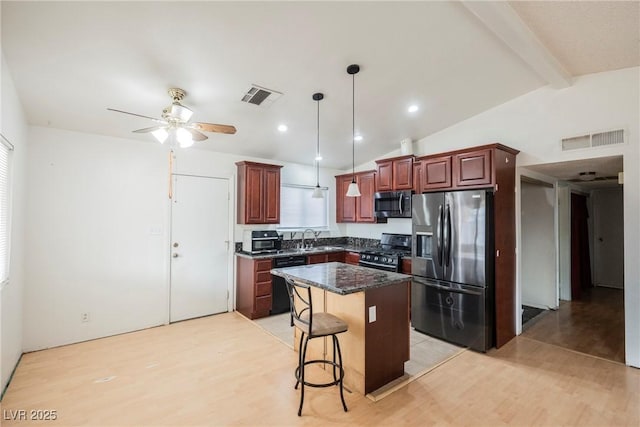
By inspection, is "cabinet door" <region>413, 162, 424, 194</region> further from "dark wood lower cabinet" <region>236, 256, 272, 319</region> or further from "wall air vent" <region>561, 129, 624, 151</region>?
"dark wood lower cabinet" <region>236, 256, 272, 319</region>

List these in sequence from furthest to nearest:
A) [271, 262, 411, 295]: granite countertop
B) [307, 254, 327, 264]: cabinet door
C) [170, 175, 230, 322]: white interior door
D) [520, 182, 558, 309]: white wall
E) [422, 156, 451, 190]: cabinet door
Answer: [307, 254, 327, 264]: cabinet door < [520, 182, 558, 309]: white wall < [170, 175, 230, 322]: white interior door < [422, 156, 451, 190]: cabinet door < [271, 262, 411, 295]: granite countertop

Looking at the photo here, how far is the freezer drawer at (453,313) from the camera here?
3.28 meters

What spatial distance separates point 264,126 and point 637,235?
4.32m

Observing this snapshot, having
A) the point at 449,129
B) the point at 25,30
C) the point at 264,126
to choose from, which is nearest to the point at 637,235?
A: the point at 449,129

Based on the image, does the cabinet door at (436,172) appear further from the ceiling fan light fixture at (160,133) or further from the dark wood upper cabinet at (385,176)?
the ceiling fan light fixture at (160,133)

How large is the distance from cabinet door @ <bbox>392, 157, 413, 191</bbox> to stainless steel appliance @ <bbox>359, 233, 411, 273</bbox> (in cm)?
92

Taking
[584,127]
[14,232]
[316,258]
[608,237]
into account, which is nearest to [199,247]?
[316,258]

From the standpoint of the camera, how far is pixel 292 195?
5449mm

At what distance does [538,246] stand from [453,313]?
8.43 feet

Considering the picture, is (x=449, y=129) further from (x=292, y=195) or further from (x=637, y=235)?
(x=292, y=195)

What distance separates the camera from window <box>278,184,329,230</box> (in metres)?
5.35

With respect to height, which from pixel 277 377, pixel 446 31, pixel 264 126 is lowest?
pixel 277 377

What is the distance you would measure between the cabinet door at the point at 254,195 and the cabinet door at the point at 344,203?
176 centimetres

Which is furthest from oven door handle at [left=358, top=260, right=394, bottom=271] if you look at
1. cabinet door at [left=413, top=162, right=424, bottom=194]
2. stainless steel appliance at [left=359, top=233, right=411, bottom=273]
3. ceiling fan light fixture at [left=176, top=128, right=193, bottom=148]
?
ceiling fan light fixture at [left=176, top=128, right=193, bottom=148]
